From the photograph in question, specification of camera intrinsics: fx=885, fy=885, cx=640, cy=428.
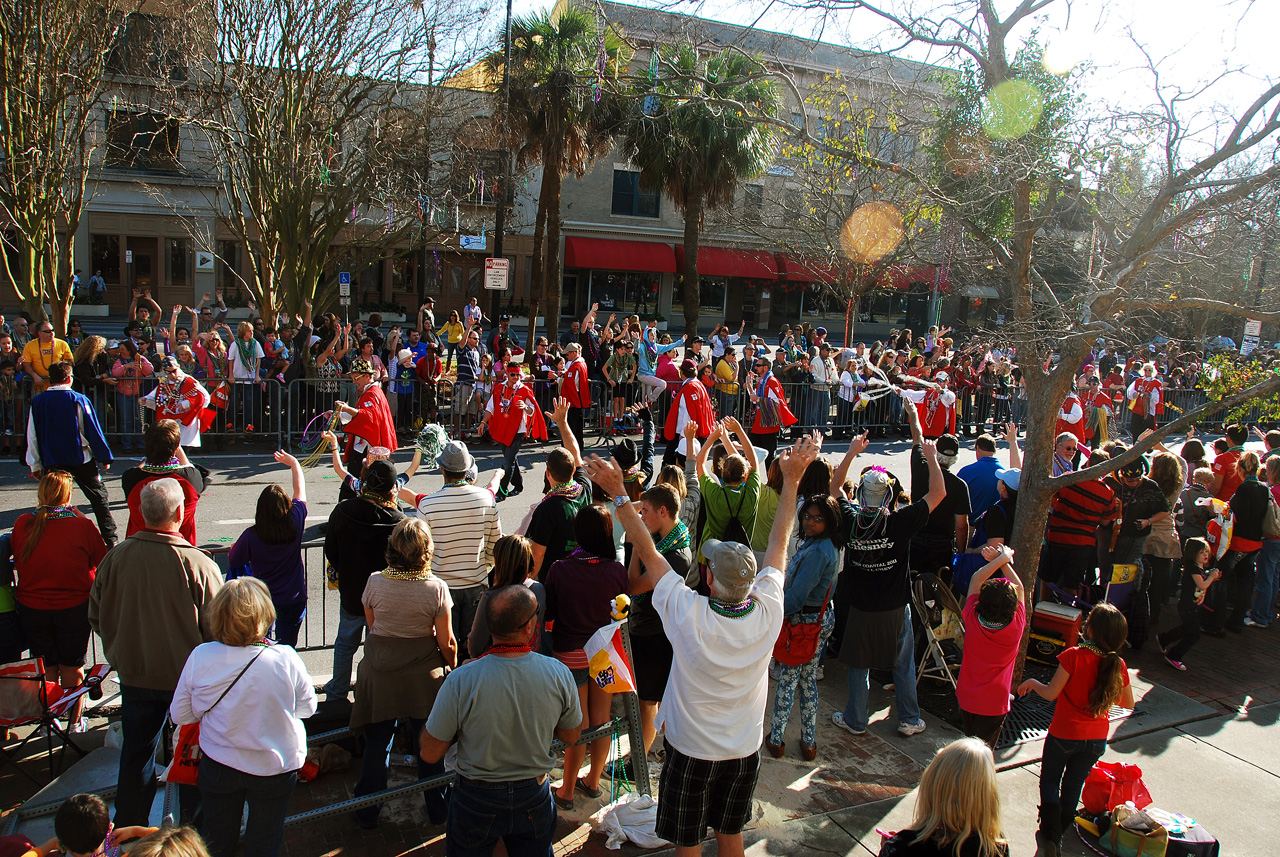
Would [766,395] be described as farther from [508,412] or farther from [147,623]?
[147,623]

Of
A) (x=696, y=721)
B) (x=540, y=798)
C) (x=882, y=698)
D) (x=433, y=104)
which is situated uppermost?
(x=433, y=104)

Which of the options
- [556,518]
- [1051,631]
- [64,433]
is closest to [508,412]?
[64,433]

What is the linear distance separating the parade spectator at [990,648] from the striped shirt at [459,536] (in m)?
2.80

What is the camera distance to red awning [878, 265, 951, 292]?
28.9 meters

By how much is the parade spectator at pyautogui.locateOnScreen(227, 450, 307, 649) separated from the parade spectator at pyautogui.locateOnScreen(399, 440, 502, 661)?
27.9 inches

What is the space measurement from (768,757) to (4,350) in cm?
1159

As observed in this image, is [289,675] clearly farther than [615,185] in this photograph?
No

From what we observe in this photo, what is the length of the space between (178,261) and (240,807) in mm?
34455

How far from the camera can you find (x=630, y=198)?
38.1 metres

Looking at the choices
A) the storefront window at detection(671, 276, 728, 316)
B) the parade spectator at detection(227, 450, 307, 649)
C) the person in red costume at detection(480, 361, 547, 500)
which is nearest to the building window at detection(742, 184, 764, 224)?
the storefront window at detection(671, 276, 728, 316)

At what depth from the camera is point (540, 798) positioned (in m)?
3.41

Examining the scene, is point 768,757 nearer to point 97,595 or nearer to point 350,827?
point 350,827

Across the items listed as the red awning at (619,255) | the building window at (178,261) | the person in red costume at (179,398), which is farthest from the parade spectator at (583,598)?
the building window at (178,261)

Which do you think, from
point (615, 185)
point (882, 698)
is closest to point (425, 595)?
point (882, 698)
